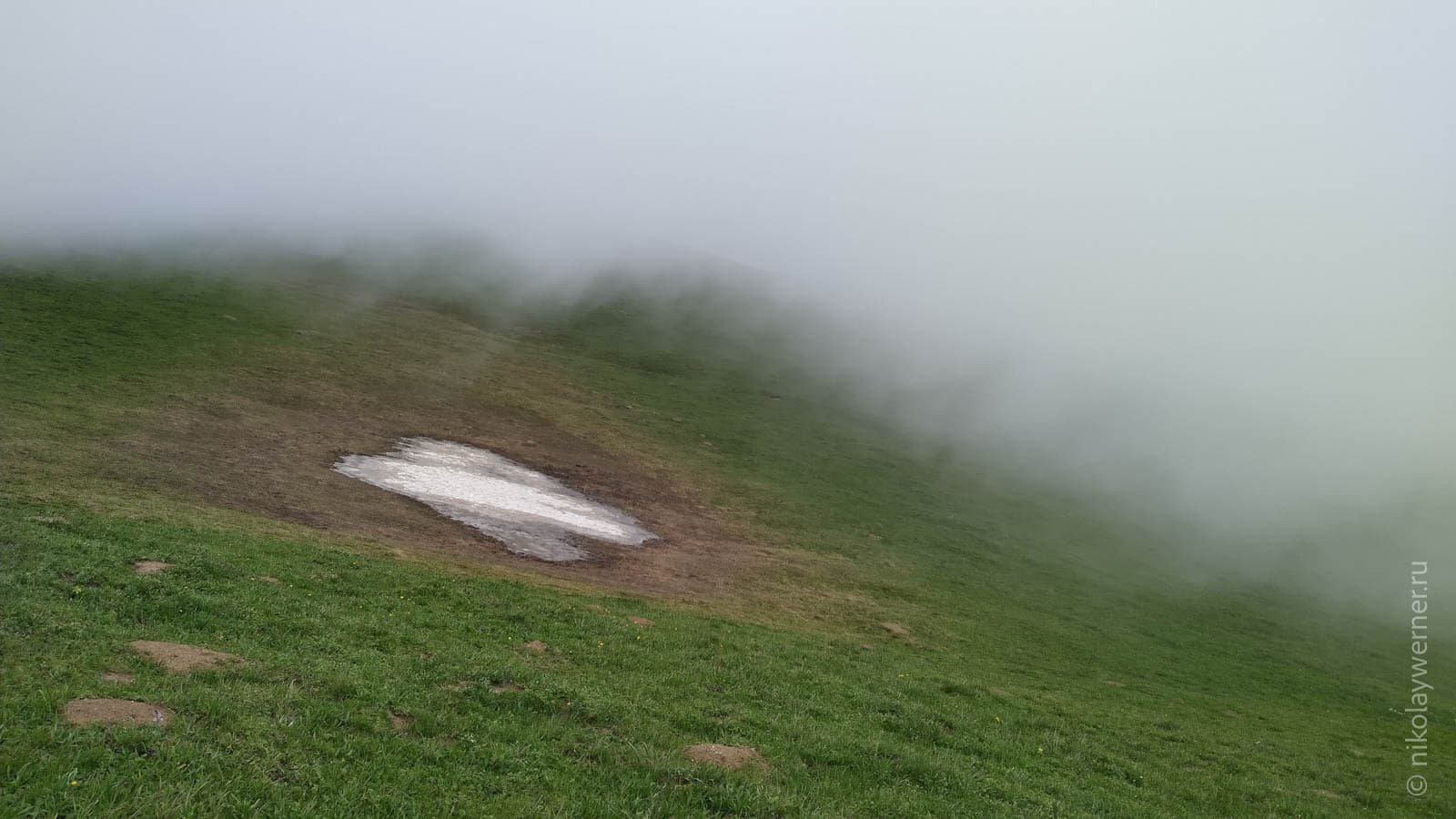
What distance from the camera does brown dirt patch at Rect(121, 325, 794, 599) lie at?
91.4 feet

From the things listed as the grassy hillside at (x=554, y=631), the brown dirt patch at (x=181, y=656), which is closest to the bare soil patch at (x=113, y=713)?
the grassy hillside at (x=554, y=631)

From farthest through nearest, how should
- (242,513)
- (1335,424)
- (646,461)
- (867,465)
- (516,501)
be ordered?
1. (1335,424)
2. (867,465)
3. (646,461)
4. (516,501)
5. (242,513)

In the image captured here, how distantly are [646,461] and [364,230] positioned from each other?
78782 mm

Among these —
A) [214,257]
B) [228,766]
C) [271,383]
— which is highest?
[214,257]

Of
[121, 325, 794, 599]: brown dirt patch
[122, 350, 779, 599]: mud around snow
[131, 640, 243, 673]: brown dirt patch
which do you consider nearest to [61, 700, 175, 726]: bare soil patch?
[131, 640, 243, 673]: brown dirt patch

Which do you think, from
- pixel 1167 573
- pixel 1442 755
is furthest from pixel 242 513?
pixel 1167 573

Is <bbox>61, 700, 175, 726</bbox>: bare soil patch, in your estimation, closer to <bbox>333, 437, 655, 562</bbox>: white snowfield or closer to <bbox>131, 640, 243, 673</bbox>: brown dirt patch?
<bbox>131, 640, 243, 673</bbox>: brown dirt patch

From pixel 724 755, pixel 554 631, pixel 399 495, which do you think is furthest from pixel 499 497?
pixel 724 755

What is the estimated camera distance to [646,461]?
49.2 meters

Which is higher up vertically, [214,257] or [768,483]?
[214,257]

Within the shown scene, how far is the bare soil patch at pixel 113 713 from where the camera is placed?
33.9 feet

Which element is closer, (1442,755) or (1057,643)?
(1442,755)

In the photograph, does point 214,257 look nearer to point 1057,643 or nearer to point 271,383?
point 271,383

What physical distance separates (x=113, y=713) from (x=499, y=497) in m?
25.5
